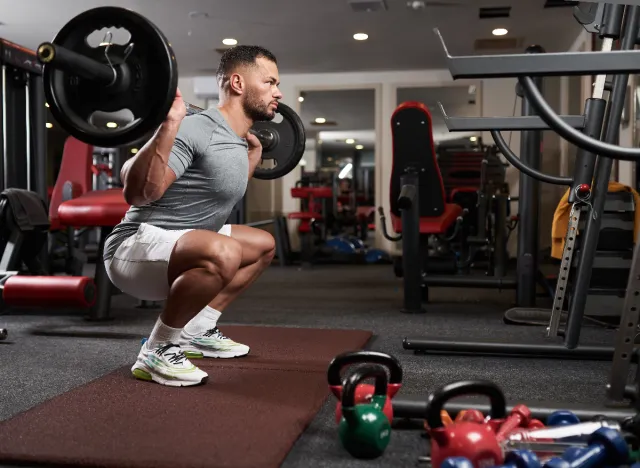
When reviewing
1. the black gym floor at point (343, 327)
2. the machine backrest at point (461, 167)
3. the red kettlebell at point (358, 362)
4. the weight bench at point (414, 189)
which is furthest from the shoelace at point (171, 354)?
the machine backrest at point (461, 167)

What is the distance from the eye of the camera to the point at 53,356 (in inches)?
88.4

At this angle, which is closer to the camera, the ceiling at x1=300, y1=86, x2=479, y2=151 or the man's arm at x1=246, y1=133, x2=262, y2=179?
the man's arm at x1=246, y1=133, x2=262, y2=179

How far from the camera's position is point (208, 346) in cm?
211

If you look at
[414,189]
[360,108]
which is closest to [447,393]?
[414,189]

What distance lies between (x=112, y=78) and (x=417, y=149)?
2.21m

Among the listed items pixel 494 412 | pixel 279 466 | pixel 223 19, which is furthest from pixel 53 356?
pixel 223 19

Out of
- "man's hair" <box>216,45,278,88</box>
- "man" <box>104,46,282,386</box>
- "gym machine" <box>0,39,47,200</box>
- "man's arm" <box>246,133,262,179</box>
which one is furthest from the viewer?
"gym machine" <box>0,39,47,200</box>

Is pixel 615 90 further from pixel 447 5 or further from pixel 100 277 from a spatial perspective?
pixel 447 5

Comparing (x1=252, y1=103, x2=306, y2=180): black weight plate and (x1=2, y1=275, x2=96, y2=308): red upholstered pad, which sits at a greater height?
(x1=252, y1=103, x2=306, y2=180): black weight plate

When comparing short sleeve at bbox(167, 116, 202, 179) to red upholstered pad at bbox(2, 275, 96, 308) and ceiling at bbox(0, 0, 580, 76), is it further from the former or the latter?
ceiling at bbox(0, 0, 580, 76)

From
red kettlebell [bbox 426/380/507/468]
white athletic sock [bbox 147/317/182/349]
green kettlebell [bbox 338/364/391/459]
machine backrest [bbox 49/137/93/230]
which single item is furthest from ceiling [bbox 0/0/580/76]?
red kettlebell [bbox 426/380/507/468]

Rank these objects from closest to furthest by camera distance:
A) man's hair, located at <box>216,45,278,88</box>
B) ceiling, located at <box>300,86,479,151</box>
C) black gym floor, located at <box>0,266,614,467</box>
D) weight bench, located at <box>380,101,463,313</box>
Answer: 1. black gym floor, located at <box>0,266,614,467</box>
2. man's hair, located at <box>216,45,278,88</box>
3. weight bench, located at <box>380,101,463,313</box>
4. ceiling, located at <box>300,86,479,151</box>

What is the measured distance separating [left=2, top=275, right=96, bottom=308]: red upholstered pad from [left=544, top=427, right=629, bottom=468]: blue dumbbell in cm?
211

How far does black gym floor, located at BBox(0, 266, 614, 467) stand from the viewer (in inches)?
59.7
